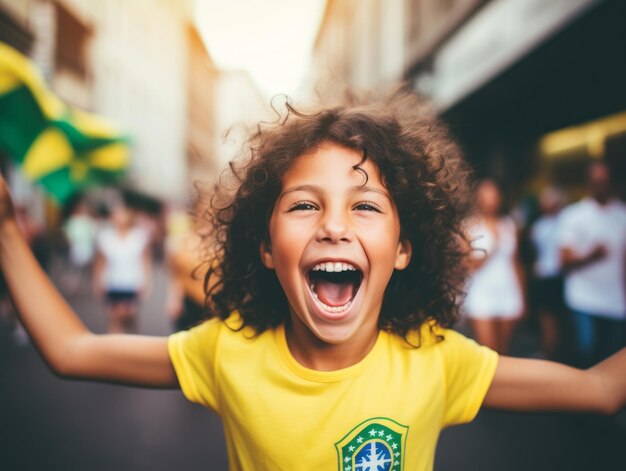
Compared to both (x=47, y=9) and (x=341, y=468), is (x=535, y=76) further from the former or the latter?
(x=47, y=9)

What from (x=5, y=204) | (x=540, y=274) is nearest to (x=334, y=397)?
(x=5, y=204)

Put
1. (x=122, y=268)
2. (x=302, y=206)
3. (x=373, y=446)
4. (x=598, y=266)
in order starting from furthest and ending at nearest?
1. (x=122, y=268)
2. (x=598, y=266)
3. (x=302, y=206)
4. (x=373, y=446)

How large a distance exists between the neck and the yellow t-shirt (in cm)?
3

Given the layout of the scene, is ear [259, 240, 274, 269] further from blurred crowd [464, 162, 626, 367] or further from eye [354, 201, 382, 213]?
blurred crowd [464, 162, 626, 367]

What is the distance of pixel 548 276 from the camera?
18.8ft

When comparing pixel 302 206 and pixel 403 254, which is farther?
pixel 403 254

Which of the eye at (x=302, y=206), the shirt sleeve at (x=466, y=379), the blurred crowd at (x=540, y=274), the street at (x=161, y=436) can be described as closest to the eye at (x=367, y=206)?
the eye at (x=302, y=206)

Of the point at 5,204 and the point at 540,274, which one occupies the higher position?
the point at 540,274

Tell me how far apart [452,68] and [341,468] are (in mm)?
11575

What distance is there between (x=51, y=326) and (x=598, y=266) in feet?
13.6

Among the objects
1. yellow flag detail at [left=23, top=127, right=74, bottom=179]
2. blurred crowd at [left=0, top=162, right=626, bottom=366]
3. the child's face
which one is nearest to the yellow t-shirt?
the child's face

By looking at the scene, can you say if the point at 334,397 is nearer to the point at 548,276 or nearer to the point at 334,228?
the point at 334,228

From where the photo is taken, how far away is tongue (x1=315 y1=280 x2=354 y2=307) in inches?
59.3

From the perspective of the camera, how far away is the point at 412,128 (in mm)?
1592
